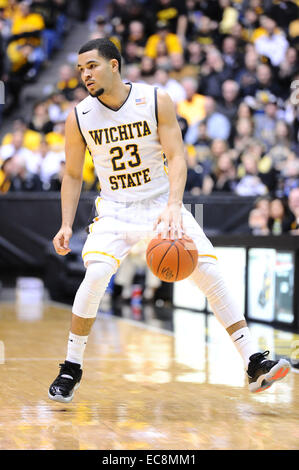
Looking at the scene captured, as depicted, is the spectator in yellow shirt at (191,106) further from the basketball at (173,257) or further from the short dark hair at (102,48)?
the basketball at (173,257)

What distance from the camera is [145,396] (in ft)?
17.1

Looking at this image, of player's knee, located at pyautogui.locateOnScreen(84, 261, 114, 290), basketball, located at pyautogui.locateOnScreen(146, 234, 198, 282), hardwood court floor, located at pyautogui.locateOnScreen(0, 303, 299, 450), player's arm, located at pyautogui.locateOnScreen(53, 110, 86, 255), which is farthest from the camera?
player's arm, located at pyautogui.locateOnScreen(53, 110, 86, 255)

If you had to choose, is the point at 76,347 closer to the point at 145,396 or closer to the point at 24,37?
the point at 145,396

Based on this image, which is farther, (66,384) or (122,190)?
(122,190)

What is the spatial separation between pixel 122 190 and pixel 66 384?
1107 mm

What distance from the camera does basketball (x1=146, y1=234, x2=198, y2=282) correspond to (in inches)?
177

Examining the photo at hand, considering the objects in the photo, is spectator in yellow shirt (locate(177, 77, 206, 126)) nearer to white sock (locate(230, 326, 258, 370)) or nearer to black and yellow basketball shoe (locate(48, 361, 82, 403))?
white sock (locate(230, 326, 258, 370))

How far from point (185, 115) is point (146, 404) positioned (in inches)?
393

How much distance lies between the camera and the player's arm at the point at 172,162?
4543 millimetres

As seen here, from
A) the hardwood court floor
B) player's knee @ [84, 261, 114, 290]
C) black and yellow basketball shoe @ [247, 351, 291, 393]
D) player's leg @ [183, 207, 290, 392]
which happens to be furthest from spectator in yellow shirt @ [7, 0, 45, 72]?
black and yellow basketball shoe @ [247, 351, 291, 393]

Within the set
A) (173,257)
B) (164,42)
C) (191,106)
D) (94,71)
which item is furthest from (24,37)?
(173,257)

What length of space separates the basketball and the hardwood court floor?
749 mm

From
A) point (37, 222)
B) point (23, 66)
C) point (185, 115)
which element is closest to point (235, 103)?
point (185, 115)
